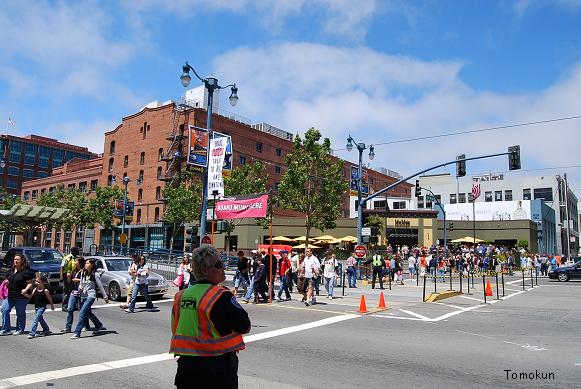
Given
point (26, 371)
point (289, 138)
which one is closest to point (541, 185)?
point (289, 138)

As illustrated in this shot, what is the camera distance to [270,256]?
16938 mm

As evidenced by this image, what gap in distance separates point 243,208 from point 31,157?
103464 mm

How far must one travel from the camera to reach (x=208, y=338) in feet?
11.2

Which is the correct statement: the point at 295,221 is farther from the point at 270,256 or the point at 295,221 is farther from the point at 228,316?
the point at 228,316

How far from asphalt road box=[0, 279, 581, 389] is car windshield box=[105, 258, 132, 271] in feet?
11.2

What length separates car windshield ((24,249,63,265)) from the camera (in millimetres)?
16702

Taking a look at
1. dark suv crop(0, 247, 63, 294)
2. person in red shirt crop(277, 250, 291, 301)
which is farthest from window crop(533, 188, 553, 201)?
dark suv crop(0, 247, 63, 294)

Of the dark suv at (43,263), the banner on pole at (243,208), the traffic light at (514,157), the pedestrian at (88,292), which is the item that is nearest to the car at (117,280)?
the dark suv at (43,263)

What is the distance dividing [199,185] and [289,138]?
2422cm

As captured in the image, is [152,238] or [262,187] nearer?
[262,187]

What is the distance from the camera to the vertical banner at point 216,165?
1865 cm

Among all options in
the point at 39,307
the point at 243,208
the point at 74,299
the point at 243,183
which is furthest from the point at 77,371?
the point at 243,183

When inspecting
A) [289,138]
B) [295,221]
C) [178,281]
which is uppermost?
[289,138]

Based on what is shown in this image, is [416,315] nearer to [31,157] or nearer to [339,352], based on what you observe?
[339,352]
